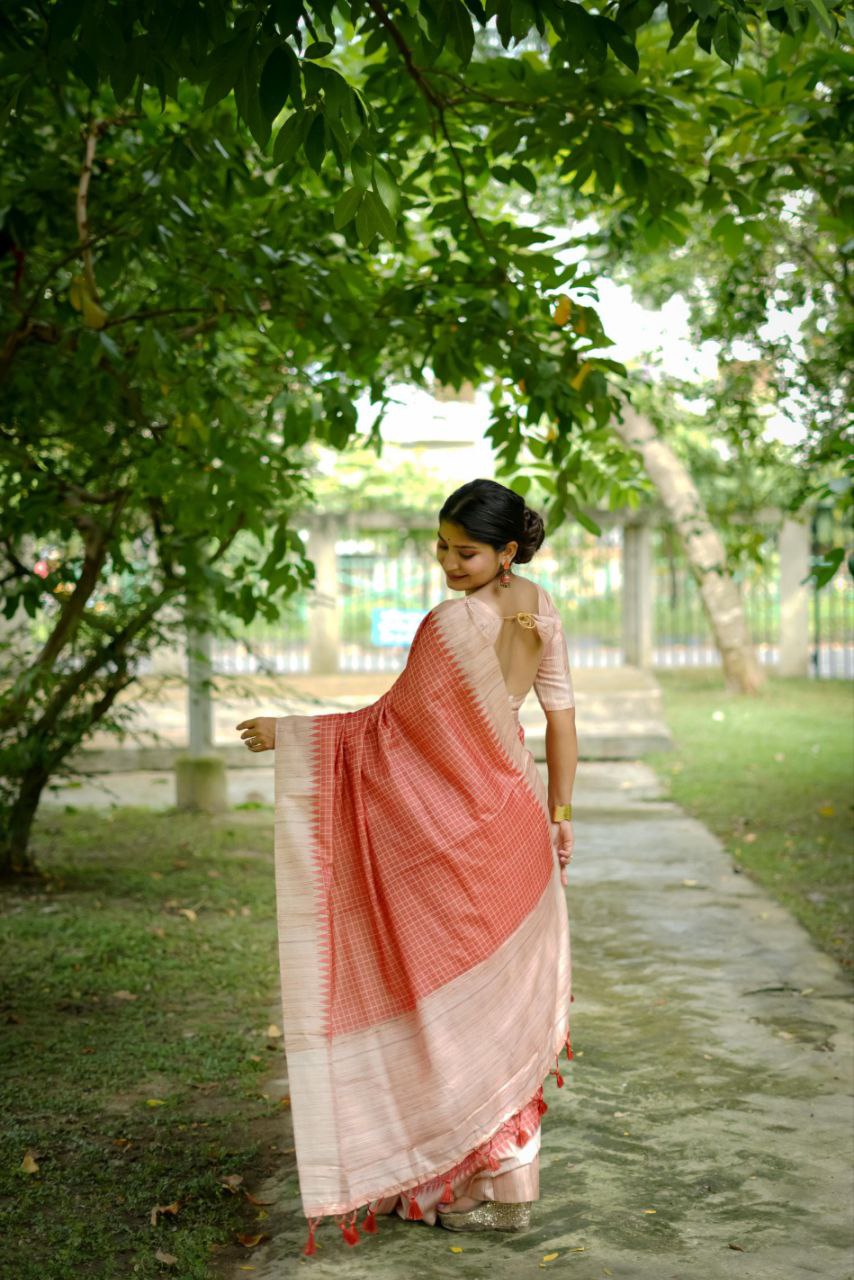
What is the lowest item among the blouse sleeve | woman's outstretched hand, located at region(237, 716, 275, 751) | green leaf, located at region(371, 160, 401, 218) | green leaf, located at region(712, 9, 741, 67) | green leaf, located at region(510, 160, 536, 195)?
woman's outstretched hand, located at region(237, 716, 275, 751)

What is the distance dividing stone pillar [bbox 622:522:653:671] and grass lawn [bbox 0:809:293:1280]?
339 inches

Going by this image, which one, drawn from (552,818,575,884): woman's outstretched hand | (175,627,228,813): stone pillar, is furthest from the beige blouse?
(175,627,228,813): stone pillar

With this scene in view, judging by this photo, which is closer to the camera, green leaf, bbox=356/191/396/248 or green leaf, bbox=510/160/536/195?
green leaf, bbox=356/191/396/248

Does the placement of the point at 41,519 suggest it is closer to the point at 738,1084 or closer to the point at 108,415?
the point at 108,415

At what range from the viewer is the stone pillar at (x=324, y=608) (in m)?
16.1

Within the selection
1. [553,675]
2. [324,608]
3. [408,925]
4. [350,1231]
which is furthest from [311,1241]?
[324,608]

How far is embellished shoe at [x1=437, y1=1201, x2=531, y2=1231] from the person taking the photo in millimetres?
3260

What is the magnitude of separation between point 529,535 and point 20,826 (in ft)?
14.6

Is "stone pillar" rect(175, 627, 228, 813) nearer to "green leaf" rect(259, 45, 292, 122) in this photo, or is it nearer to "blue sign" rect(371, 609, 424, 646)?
"green leaf" rect(259, 45, 292, 122)

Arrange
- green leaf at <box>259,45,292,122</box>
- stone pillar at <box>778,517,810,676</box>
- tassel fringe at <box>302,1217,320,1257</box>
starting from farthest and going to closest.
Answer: stone pillar at <box>778,517,810,676</box> < tassel fringe at <box>302,1217,320,1257</box> < green leaf at <box>259,45,292,122</box>

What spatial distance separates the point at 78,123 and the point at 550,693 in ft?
10.1

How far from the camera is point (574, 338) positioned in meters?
5.07

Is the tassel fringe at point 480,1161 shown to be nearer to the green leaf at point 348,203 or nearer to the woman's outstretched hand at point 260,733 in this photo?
the woman's outstretched hand at point 260,733

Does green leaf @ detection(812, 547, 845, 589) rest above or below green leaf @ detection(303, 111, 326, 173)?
below
